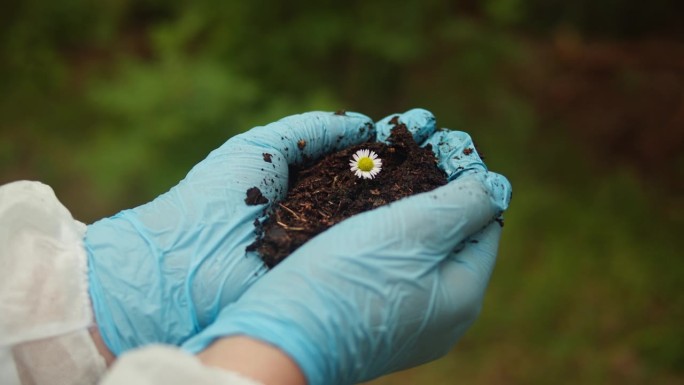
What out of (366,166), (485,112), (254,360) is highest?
(366,166)

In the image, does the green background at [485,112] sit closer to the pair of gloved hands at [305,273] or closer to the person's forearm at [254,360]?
the pair of gloved hands at [305,273]

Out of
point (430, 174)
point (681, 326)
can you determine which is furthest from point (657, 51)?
point (430, 174)

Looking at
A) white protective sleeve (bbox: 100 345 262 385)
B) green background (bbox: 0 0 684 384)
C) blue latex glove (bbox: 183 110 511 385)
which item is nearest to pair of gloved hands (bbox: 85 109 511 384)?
blue latex glove (bbox: 183 110 511 385)

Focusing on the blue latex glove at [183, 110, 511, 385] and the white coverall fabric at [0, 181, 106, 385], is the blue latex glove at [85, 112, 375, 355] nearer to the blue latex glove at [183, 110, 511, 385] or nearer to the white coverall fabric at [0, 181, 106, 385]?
the white coverall fabric at [0, 181, 106, 385]

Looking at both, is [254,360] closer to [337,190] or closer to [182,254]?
[182,254]

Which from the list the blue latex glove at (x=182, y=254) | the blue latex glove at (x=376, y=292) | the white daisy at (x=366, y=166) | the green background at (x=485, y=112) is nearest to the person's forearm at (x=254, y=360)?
the blue latex glove at (x=376, y=292)

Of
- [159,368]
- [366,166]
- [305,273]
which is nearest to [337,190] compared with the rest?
[366,166]
